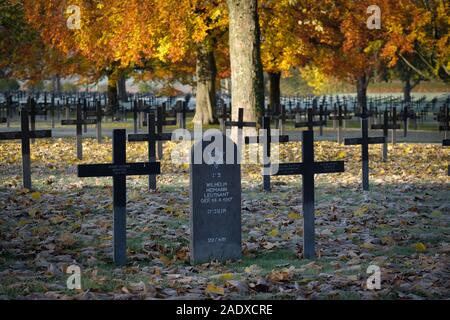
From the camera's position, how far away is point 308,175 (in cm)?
1005

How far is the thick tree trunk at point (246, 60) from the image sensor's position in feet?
69.7

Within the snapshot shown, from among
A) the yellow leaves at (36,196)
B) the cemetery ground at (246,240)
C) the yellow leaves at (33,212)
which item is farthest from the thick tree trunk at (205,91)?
the yellow leaves at (33,212)

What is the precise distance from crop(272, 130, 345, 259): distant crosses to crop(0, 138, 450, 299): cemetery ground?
0.23m

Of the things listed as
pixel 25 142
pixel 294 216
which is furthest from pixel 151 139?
pixel 294 216

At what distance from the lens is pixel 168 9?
26594mm

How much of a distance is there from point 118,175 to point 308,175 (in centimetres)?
225

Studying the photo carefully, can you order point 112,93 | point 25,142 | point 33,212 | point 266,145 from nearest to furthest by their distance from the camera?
point 33,212, point 25,142, point 266,145, point 112,93

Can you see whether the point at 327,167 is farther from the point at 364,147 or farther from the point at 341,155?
the point at 341,155

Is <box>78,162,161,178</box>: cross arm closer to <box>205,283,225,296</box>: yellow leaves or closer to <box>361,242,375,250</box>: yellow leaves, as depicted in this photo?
<box>205,283,225,296</box>: yellow leaves

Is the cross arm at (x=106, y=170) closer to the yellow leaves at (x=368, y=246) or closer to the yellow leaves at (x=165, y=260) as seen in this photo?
the yellow leaves at (x=165, y=260)

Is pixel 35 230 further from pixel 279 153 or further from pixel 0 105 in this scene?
pixel 0 105

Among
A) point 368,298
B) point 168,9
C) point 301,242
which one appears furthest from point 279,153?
point 368,298

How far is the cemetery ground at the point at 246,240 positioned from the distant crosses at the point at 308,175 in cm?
23

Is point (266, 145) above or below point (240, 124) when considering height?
below
